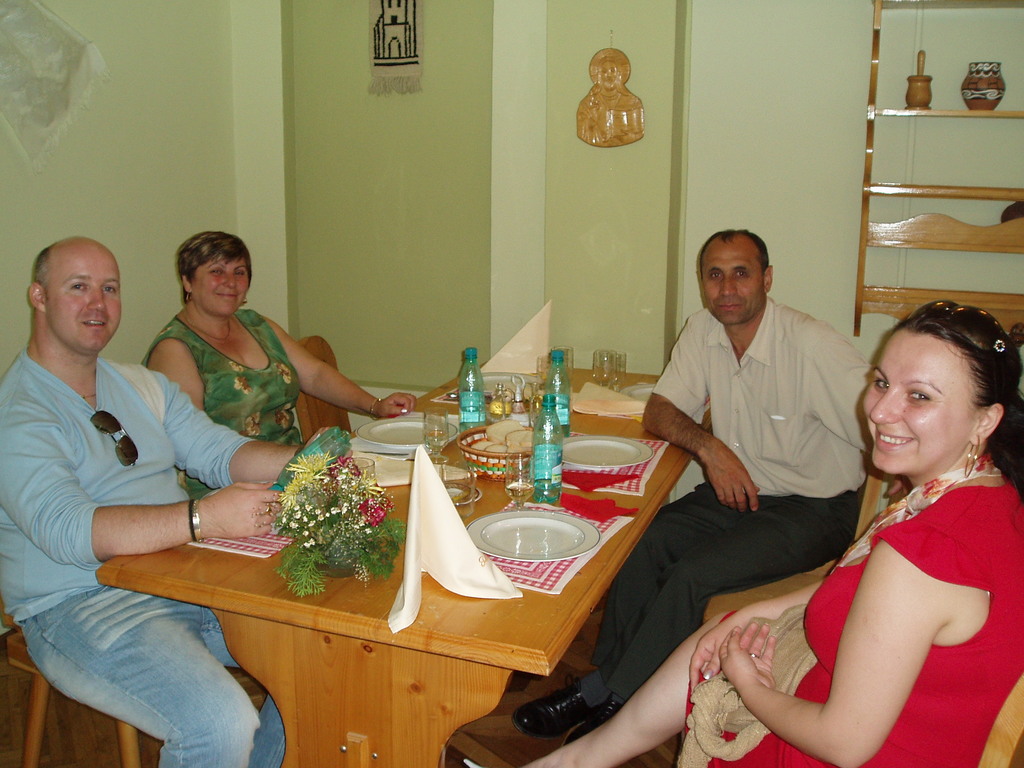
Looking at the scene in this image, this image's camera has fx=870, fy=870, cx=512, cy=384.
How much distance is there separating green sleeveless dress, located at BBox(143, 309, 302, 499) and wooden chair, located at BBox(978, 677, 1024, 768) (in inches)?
76.1

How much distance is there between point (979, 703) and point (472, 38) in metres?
3.21

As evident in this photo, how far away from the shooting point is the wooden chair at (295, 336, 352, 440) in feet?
9.46

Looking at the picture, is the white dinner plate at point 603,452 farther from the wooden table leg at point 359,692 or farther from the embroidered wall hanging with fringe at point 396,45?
the embroidered wall hanging with fringe at point 396,45

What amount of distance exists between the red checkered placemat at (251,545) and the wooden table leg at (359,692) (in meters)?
0.12

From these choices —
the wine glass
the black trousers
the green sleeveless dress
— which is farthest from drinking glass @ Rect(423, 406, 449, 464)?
the green sleeveless dress

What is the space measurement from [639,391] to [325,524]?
1.78 m

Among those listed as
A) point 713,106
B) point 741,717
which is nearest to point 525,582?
point 741,717

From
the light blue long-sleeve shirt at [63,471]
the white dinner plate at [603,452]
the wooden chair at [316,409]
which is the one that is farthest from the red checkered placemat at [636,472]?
the wooden chair at [316,409]

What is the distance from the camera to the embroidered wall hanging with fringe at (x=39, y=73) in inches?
106

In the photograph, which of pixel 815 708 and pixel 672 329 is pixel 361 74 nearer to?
pixel 672 329

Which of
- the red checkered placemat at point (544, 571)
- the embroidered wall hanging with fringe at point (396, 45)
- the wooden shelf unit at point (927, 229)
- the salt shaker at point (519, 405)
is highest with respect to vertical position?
the embroidered wall hanging with fringe at point (396, 45)

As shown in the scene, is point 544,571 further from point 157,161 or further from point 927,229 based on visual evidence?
point 157,161

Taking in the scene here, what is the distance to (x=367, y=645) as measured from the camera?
140 centimetres

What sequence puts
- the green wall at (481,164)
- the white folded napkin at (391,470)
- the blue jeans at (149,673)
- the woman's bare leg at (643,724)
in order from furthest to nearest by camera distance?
the green wall at (481,164), the white folded napkin at (391,470), the woman's bare leg at (643,724), the blue jeans at (149,673)
